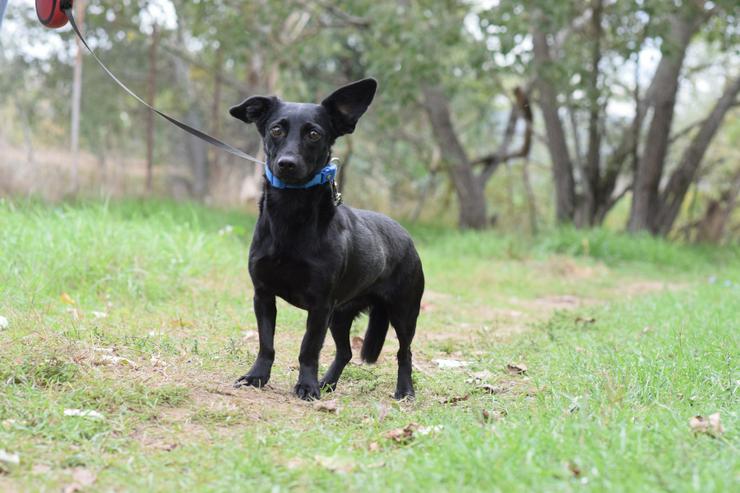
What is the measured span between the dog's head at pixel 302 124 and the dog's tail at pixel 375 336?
91 cm

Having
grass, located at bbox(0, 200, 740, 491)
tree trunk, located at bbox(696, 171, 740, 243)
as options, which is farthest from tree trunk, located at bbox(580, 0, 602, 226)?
grass, located at bbox(0, 200, 740, 491)

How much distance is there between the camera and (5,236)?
615cm

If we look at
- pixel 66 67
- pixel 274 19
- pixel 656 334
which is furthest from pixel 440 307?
pixel 66 67

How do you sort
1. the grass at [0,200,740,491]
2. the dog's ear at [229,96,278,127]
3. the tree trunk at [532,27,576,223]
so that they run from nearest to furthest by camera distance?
the grass at [0,200,740,491]
the dog's ear at [229,96,278,127]
the tree trunk at [532,27,576,223]

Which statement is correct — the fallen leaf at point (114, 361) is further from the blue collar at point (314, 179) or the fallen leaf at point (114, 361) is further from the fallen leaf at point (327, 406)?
the blue collar at point (314, 179)

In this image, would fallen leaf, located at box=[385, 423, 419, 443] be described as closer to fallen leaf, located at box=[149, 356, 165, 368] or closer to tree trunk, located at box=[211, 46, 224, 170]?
fallen leaf, located at box=[149, 356, 165, 368]

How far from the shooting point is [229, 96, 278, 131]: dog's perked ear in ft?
12.7

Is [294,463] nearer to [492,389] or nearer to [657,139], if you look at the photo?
[492,389]

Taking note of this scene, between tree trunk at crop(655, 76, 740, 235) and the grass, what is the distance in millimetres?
6356

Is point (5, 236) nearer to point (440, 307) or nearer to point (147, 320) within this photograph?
point (147, 320)

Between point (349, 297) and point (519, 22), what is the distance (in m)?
6.00

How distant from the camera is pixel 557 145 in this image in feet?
44.4

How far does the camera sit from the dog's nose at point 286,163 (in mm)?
3529

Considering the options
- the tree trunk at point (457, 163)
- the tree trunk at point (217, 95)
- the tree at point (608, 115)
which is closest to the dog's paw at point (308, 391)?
the tree at point (608, 115)
